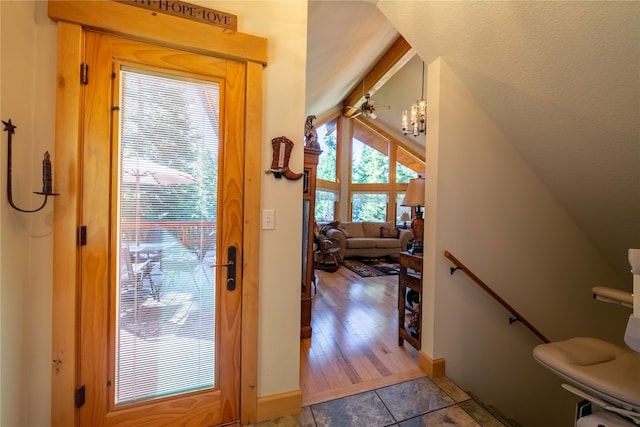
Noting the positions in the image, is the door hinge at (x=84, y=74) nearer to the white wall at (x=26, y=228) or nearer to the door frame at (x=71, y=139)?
the door frame at (x=71, y=139)

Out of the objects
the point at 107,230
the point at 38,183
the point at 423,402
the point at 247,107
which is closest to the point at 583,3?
the point at 247,107

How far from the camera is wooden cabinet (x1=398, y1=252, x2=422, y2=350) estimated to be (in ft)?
7.09

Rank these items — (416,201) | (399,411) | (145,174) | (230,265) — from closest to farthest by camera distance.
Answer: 1. (145,174)
2. (230,265)
3. (399,411)
4. (416,201)

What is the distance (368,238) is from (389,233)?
66 cm

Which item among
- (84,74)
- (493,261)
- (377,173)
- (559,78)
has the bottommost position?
(493,261)

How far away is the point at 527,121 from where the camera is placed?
6.23 feet

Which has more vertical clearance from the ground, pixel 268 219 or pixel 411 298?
pixel 268 219

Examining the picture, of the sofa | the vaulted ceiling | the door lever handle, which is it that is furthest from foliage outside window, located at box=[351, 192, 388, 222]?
the door lever handle

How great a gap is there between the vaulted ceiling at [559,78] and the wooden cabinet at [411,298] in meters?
1.29

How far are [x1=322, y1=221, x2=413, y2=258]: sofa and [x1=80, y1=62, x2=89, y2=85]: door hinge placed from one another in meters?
5.22

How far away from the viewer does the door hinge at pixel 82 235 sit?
1.22 m

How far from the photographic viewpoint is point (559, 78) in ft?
5.04

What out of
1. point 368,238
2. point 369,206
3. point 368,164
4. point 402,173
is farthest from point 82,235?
point 402,173

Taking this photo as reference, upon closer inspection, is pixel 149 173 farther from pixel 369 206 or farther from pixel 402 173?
pixel 402 173
